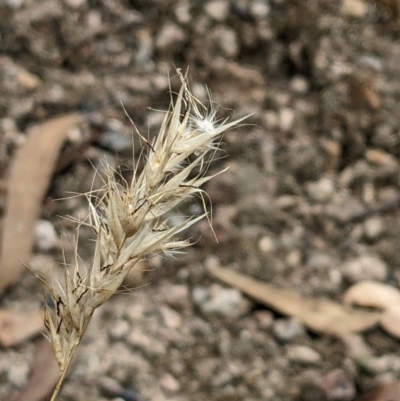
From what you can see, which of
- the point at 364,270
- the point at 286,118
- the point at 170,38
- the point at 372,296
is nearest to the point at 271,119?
the point at 286,118

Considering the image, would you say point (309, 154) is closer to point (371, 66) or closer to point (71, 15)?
point (371, 66)

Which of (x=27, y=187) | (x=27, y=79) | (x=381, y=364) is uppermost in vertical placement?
(x=27, y=79)

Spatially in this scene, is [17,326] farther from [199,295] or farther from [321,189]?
[321,189]

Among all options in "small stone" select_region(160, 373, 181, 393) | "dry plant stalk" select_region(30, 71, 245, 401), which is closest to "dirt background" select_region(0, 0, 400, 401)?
"small stone" select_region(160, 373, 181, 393)

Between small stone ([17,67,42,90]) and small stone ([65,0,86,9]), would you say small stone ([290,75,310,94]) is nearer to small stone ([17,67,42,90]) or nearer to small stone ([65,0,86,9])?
small stone ([65,0,86,9])

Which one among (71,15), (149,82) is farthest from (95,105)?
(71,15)

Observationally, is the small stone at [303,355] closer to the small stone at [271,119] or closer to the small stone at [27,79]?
the small stone at [271,119]
